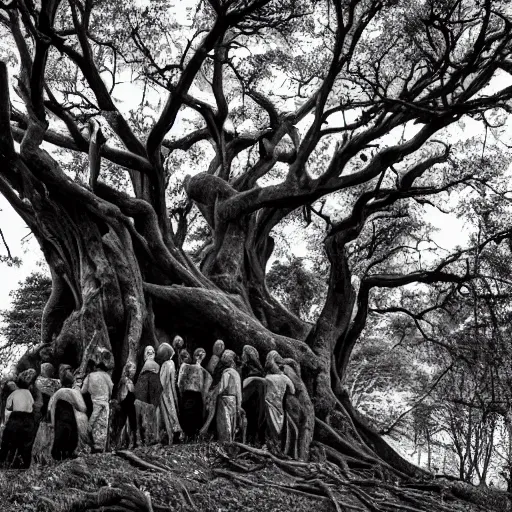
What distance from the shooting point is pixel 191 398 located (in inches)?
379

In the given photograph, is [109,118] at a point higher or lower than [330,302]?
higher

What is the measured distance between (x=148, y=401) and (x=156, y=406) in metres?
0.18

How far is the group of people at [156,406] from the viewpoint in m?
8.64

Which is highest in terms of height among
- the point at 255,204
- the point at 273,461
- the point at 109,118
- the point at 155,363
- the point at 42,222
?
the point at 109,118

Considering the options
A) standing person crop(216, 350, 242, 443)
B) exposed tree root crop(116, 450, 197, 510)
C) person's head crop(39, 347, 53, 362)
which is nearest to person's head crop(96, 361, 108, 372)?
person's head crop(39, 347, 53, 362)

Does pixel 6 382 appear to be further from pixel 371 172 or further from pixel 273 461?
pixel 371 172

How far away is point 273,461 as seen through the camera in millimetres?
8586

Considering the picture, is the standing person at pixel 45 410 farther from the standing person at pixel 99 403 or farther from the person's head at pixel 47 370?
the standing person at pixel 99 403

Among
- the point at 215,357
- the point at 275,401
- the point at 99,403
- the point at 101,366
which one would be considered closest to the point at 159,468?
the point at 99,403

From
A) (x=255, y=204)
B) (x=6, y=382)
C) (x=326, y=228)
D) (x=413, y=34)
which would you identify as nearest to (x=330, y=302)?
(x=255, y=204)

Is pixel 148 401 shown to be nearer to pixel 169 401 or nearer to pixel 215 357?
pixel 169 401

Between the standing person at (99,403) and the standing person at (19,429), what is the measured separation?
918 millimetres

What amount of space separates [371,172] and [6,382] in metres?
7.67

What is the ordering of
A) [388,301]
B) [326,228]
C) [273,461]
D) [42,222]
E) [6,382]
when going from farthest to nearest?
1. [388,301]
2. [326,228]
3. [42,222]
4. [6,382]
5. [273,461]
